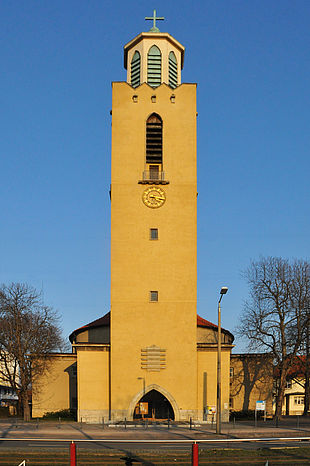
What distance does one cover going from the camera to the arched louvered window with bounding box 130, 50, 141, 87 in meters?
53.7

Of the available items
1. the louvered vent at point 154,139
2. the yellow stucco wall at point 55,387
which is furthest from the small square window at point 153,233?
the yellow stucco wall at point 55,387

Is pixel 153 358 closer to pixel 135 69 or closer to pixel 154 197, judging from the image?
pixel 154 197

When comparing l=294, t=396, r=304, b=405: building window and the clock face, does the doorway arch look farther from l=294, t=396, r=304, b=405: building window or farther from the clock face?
l=294, t=396, r=304, b=405: building window

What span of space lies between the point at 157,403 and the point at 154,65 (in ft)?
98.8

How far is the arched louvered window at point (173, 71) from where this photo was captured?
2124 inches

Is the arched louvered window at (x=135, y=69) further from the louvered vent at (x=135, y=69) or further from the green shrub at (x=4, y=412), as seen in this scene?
the green shrub at (x=4, y=412)

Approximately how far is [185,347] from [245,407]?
1494 centimetres

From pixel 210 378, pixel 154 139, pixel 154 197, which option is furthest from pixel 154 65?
pixel 210 378

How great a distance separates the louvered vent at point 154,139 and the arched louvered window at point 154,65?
423 centimetres

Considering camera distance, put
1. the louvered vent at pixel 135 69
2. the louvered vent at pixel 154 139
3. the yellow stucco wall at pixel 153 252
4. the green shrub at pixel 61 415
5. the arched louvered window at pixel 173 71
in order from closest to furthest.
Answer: the yellow stucco wall at pixel 153 252 → the louvered vent at pixel 154 139 → the green shrub at pixel 61 415 → the louvered vent at pixel 135 69 → the arched louvered window at pixel 173 71

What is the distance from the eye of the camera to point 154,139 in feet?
166

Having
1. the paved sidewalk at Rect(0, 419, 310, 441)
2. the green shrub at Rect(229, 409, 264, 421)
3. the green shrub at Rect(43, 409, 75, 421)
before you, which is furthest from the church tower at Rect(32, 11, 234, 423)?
the green shrub at Rect(229, 409, 264, 421)

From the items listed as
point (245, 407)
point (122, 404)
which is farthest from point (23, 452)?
point (245, 407)

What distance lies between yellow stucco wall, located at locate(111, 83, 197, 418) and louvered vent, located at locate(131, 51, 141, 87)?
2684 millimetres
